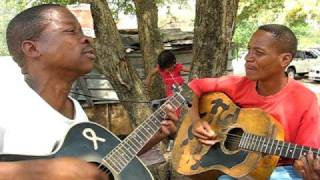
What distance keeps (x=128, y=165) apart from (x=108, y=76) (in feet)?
9.38

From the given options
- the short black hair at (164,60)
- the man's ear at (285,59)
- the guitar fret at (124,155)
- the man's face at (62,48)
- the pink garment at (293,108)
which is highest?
the man's face at (62,48)

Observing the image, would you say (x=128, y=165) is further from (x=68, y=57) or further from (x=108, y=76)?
(x=108, y=76)

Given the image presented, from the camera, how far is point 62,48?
6.83ft

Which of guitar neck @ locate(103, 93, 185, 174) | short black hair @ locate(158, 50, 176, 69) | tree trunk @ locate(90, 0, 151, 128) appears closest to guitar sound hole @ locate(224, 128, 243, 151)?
guitar neck @ locate(103, 93, 185, 174)

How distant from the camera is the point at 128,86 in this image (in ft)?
16.3

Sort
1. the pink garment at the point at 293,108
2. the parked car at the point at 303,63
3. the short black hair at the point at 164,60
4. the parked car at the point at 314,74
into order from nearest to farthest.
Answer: the pink garment at the point at 293,108, the short black hair at the point at 164,60, the parked car at the point at 314,74, the parked car at the point at 303,63

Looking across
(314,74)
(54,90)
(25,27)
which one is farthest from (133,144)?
(314,74)

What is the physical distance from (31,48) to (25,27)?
0.11m

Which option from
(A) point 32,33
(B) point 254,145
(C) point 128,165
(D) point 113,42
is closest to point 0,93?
(A) point 32,33

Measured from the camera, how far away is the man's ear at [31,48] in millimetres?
2090

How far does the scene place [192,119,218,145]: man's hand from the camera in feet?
11.1

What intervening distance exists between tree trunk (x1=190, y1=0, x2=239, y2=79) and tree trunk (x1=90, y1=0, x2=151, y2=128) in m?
0.67

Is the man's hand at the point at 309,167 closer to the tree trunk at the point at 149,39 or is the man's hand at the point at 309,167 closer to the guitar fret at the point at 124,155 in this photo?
the guitar fret at the point at 124,155

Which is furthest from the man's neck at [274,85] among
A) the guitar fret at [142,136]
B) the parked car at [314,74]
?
the parked car at [314,74]
